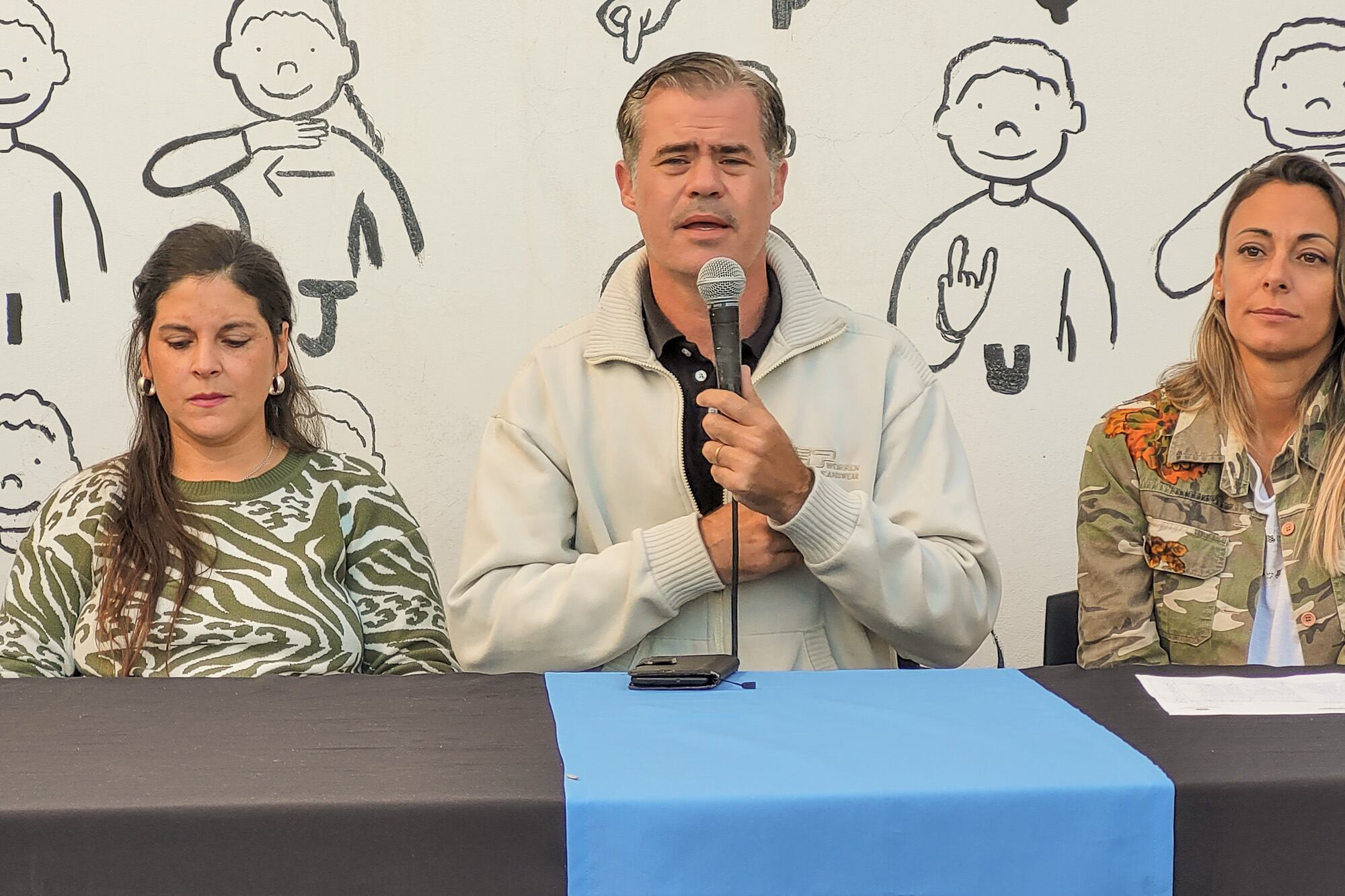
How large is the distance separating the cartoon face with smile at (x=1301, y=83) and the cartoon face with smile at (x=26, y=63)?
2441mm

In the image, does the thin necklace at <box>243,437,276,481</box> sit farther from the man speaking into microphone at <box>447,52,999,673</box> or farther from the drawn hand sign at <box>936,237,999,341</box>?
the drawn hand sign at <box>936,237,999,341</box>

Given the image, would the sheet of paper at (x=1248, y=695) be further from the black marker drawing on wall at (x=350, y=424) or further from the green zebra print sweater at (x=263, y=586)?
the black marker drawing on wall at (x=350, y=424)

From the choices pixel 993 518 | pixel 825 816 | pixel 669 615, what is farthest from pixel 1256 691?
pixel 993 518

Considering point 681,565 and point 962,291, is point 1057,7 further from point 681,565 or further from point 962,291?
point 681,565

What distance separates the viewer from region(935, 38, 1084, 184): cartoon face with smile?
2.95 m

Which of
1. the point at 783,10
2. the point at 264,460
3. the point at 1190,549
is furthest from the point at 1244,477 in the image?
the point at 264,460

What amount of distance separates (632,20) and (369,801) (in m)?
2.04

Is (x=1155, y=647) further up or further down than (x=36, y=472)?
further down

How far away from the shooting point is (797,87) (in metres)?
2.91

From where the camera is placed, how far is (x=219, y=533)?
2.19m

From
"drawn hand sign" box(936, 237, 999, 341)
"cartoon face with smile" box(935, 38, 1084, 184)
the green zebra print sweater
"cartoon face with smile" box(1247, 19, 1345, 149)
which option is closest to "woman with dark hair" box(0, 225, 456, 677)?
the green zebra print sweater

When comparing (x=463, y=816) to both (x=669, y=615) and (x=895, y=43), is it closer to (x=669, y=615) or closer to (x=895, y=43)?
(x=669, y=615)

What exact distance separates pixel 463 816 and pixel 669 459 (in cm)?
105

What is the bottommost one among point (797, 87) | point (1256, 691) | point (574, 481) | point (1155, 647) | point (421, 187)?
point (1155, 647)
